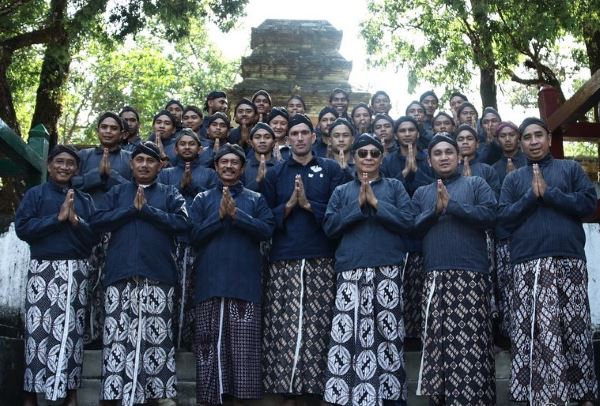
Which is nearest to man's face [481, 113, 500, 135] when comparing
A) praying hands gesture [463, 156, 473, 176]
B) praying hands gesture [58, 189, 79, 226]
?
praying hands gesture [463, 156, 473, 176]

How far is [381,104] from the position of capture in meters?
8.60

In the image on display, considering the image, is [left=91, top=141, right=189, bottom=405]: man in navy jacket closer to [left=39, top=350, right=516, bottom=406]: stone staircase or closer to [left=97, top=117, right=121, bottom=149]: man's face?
[left=39, top=350, right=516, bottom=406]: stone staircase

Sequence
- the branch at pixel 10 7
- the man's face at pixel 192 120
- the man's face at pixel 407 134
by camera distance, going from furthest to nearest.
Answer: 1. the branch at pixel 10 7
2. the man's face at pixel 192 120
3. the man's face at pixel 407 134

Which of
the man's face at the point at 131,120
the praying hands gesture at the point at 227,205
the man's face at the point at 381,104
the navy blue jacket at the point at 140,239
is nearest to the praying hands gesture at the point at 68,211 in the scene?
the navy blue jacket at the point at 140,239

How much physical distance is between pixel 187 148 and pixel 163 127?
3.87 ft

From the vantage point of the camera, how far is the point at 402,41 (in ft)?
47.1

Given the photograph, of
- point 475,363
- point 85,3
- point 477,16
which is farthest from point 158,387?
point 477,16

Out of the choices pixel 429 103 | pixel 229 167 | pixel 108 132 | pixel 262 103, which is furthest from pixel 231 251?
pixel 429 103

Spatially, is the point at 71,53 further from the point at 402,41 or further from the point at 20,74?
the point at 402,41

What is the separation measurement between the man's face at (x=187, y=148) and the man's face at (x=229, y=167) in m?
1.04

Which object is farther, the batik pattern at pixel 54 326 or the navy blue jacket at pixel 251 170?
the navy blue jacket at pixel 251 170

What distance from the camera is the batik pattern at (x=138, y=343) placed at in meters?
5.08

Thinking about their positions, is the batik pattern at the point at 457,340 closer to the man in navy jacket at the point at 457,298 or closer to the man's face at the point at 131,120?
the man in navy jacket at the point at 457,298

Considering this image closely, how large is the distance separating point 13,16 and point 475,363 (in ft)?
30.9
